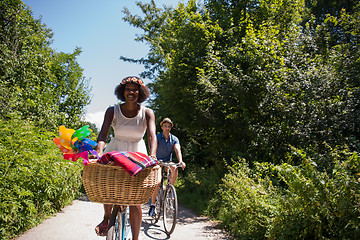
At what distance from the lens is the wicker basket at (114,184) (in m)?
2.46

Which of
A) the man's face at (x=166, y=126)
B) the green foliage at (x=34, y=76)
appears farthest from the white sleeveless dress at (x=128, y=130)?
the green foliage at (x=34, y=76)

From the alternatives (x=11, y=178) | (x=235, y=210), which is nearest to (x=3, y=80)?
(x=11, y=178)

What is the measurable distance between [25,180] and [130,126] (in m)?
2.53

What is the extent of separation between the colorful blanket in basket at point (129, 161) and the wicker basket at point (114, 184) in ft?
0.25

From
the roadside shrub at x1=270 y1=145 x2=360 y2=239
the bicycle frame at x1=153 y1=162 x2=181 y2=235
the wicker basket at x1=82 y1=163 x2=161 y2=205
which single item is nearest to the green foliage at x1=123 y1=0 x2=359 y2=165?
the roadside shrub at x1=270 y1=145 x2=360 y2=239

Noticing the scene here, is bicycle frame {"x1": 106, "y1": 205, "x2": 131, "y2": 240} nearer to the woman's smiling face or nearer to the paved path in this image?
the woman's smiling face

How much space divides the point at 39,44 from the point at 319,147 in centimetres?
1167

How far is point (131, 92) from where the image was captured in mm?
3152

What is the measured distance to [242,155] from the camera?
9156mm

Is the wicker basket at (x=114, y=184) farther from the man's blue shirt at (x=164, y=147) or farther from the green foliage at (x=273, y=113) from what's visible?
the man's blue shirt at (x=164, y=147)

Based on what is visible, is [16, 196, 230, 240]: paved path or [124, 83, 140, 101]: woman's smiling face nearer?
[124, 83, 140, 101]: woman's smiling face

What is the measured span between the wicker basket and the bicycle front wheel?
2923 mm

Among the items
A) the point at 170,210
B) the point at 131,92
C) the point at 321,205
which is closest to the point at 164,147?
the point at 170,210

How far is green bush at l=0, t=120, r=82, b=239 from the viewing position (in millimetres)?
4066
